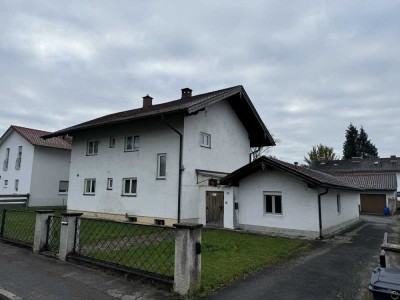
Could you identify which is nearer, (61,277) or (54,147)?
(61,277)

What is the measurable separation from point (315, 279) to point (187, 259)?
3.27 metres

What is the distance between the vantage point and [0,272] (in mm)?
6906

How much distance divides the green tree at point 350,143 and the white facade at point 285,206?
171ft

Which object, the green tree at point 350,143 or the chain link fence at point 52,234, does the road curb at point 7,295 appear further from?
the green tree at point 350,143

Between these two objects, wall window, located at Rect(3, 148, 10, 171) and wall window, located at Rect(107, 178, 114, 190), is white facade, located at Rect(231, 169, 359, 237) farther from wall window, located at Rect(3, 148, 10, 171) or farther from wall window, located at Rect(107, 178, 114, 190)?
wall window, located at Rect(3, 148, 10, 171)

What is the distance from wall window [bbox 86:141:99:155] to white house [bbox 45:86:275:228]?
0.21ft

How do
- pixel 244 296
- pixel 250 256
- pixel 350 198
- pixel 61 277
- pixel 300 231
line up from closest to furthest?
1. pixel 244 296
2. pixel 61 277
3. pixel 250 256
4. pixel 300 231
5. pixel 350 198

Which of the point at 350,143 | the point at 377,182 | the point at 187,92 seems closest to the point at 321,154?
the point at 350,143

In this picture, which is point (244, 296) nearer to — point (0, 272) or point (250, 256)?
point (250, 256)

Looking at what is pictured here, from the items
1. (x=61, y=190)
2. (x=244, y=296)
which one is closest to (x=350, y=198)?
(x=244, y=296)

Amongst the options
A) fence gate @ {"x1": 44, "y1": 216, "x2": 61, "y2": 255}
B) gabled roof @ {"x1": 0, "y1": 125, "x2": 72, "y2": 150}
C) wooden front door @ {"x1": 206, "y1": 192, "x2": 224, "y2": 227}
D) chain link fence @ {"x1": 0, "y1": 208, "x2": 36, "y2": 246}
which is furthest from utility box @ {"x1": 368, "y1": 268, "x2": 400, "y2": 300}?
gabled roof @ {"x1": 0, "y1": 125, "x2": 72, "y2": 150}

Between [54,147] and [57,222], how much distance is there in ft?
71.9

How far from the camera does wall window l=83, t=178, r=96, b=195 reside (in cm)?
1948

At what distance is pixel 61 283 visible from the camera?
6.16 m
